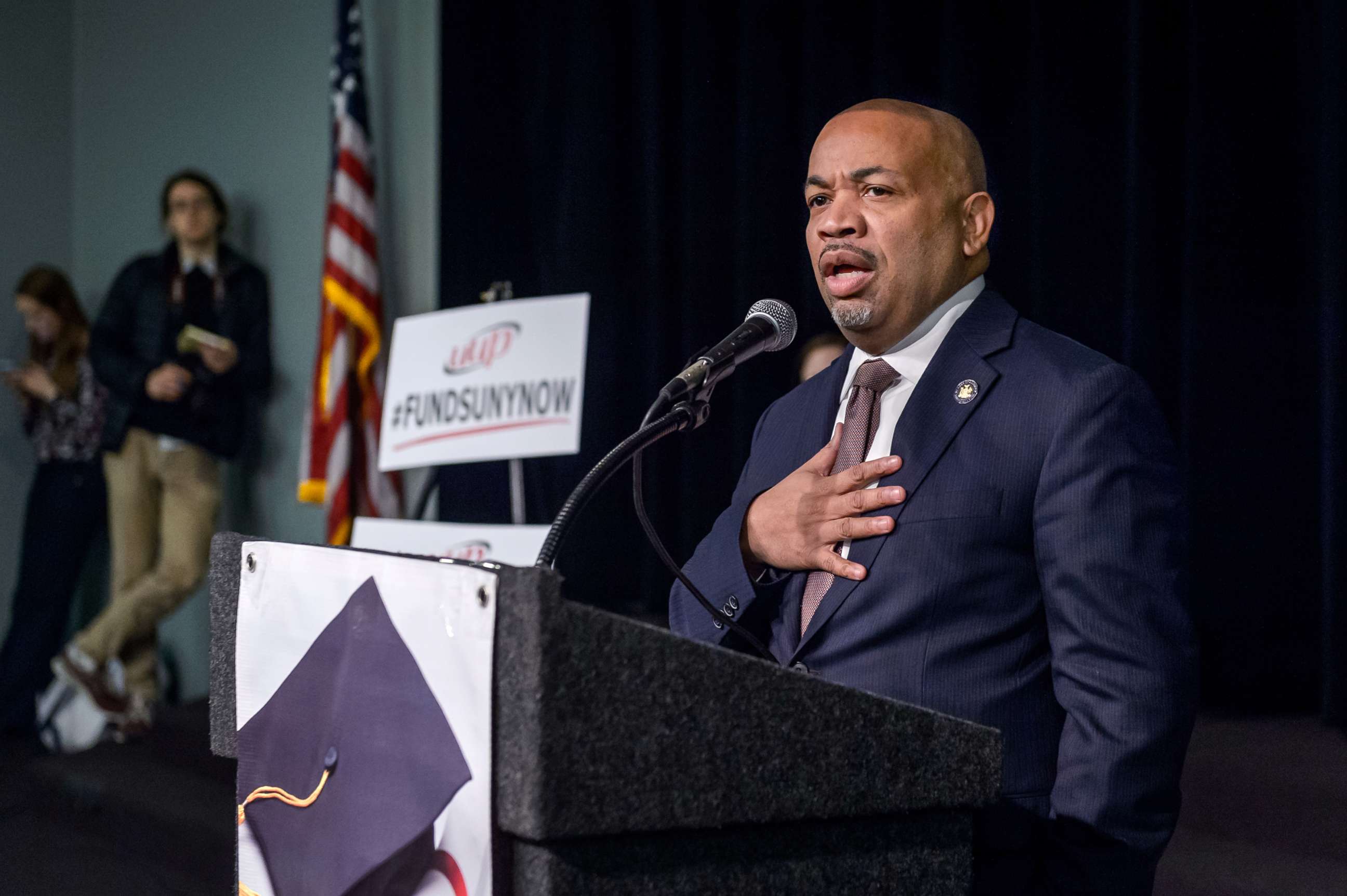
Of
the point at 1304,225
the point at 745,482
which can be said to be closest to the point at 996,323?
the point at 745,482

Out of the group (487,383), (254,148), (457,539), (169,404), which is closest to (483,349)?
(487,383)

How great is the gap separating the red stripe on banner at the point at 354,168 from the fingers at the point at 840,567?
356cm

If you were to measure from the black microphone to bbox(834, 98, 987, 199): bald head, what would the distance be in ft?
0.77

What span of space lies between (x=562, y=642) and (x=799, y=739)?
0.18 m

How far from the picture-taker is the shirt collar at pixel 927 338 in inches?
49.9

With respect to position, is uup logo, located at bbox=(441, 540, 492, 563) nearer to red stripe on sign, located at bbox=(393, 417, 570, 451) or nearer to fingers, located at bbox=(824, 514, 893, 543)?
red stripe on sign, located at bbox=(393, 417, 570, 451)

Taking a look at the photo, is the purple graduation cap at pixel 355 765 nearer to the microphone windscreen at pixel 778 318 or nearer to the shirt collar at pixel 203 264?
the microphone windscreen at pixel 778 318

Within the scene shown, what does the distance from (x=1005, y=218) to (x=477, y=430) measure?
1439 mm

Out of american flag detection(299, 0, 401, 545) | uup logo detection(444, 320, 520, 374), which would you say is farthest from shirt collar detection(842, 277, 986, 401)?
american flag detection(299, 0, 401, 545)

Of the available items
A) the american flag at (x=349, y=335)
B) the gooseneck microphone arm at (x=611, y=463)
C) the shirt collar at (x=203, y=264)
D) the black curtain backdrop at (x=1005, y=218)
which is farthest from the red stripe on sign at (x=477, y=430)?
the gooseneck microphone arm at (x=611, y=463)

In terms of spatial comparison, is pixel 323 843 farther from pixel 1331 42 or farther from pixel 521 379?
pixel 1331 42

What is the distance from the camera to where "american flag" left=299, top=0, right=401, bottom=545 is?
4.20m

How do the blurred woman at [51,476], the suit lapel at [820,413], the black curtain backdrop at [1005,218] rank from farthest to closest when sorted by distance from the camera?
the blurred woman at [51,476] < the black curtain backdrop at [1005,218] < the suit lapel at [820,413]

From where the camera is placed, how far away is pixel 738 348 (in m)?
1.12
